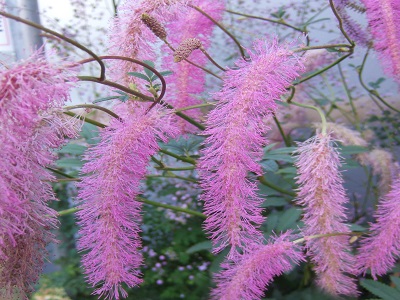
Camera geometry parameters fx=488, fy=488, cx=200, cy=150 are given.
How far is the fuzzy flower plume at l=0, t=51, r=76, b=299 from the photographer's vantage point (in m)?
0.25

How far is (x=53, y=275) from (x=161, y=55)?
0.65 m

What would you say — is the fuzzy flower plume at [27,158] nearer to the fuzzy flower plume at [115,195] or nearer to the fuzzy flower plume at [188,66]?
the fuzzy flower plume at [115,195]

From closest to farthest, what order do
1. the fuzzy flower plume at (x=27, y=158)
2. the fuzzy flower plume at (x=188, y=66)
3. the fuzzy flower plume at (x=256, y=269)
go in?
1. the fuzzy flower plume at (x=27, y=158)
2. the fuzzy flower plume at (x=256, y=269)
3. the fuzzy flower plume at (x=188, y=66)

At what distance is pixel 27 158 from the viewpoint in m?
0.30

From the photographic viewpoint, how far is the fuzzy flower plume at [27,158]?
10.0 inches

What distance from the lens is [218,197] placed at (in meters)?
0.35

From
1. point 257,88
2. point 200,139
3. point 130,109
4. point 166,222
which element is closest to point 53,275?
point 166,222

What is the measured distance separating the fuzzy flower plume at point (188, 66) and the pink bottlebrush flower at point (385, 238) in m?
0.21

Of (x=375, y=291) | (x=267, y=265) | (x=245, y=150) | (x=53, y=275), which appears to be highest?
(x=245, y=150)

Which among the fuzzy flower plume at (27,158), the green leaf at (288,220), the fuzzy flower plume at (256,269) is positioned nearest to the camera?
the fuzzy flower plume at (27,158)

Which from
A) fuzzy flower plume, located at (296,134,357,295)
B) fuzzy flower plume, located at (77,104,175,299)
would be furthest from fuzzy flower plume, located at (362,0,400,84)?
fuzzy flower plume, located at (77,104,175,299)

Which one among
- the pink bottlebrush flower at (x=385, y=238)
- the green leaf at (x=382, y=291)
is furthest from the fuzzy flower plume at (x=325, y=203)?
the green leaf at (x=382, y=291)

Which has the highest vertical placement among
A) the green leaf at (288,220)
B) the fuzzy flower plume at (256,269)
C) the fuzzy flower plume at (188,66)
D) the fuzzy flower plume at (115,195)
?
the fuzzy flower plume at (188,66)

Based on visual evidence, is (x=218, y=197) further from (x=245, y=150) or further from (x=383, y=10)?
(x=383, y=10)
